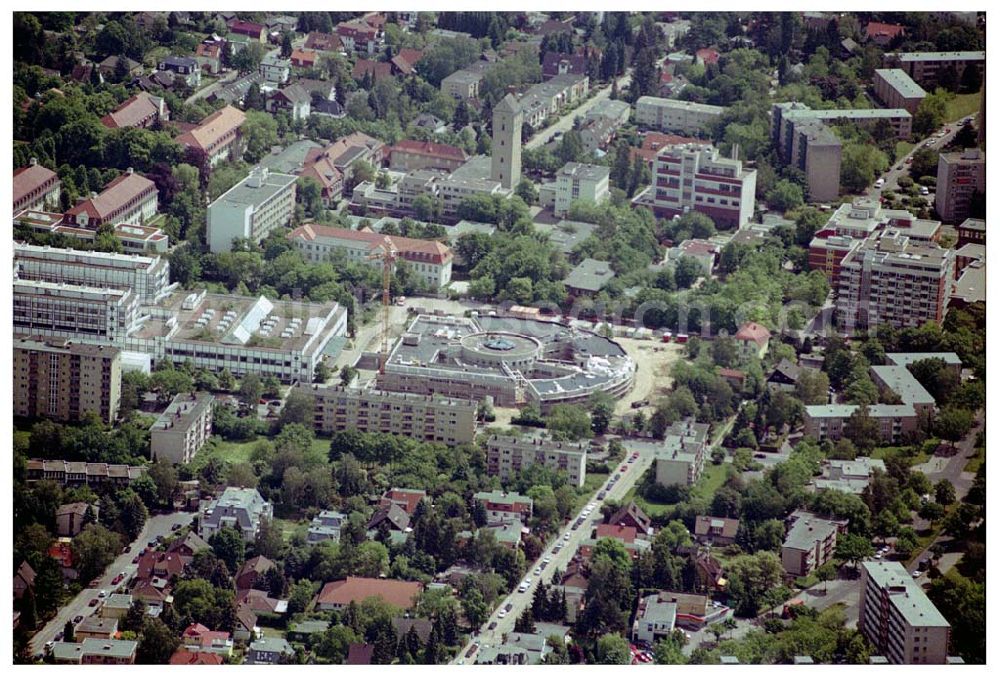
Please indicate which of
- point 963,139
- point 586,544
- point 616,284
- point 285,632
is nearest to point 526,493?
point 586,544

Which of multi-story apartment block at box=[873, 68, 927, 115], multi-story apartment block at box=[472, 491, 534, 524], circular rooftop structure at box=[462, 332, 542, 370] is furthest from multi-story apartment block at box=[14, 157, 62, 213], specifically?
multi-story apartment block at box=[873, 68, 927, 115]

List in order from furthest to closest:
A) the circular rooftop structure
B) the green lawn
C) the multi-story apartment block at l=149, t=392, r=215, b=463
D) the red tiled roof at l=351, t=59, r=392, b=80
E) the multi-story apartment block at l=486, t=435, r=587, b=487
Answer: the red tiled roof at l=351, t=59, r=392, b=80
the green lawn
the circular rooftop structure
the multi-story apartment block at l=149, t=392, r=215, b=463
the multi-story apartment block at l=486, t=435, r=587, b=487

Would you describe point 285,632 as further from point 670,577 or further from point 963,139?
point 963,139

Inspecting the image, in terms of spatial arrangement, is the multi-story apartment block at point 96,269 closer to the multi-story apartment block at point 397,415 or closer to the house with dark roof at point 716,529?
the multi-story apartment block at point 397,415

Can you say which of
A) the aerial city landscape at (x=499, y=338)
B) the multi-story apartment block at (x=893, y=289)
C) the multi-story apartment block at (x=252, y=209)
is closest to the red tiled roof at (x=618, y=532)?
the aerial city landscape at (x=499, y=338)

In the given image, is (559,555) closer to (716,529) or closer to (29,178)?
(716,529)

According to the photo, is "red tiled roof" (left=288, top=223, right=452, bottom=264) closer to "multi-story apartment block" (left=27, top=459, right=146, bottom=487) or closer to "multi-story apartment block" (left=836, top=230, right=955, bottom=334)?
"multi-story apartment block" (left=836, top=230, right=955, bottom=334)

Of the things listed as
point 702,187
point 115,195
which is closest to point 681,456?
point 702,187
